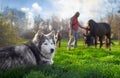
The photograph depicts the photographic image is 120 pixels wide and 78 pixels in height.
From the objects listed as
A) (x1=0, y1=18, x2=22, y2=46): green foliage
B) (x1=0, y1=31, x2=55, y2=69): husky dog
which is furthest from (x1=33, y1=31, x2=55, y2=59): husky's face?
(x1=0, y1=18, x2=22, y2=46): green foliage

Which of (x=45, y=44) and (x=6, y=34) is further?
(x=6, y=34)

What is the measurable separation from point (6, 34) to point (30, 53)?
15.2 m

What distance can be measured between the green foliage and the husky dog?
14.2 metres

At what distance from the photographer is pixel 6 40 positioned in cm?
2434

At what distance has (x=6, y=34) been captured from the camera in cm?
2453

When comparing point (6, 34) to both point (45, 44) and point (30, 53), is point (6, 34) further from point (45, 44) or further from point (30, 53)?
point (30, 53)

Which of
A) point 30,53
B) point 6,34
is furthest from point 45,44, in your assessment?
point 6,34

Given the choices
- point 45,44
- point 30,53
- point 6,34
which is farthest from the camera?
point 6,34

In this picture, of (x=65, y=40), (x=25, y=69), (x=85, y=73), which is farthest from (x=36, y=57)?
(x=65, y=40)

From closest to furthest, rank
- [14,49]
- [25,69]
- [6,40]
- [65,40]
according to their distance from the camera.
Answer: [25,69] → [14,49] → [6,40] → [65,40]

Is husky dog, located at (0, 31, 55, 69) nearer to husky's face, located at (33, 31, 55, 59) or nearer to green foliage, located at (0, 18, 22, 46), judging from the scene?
husky's face, located at (33, 31, 55, 59)

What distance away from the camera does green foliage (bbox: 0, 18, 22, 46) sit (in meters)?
24.2

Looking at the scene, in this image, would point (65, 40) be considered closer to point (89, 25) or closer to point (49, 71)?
point (89, 25)

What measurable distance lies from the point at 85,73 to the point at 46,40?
239 centimetres
